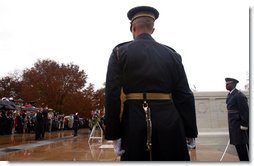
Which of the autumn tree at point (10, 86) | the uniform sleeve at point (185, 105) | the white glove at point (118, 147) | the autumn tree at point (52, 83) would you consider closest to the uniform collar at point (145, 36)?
the uniform sleeve at point (185, 105)

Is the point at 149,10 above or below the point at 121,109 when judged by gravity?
above

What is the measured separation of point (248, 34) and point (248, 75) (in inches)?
17.8

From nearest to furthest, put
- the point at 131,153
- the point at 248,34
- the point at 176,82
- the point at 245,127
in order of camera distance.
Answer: the point at 131,153
the point at 176,82
the point at 245,127
the point at 248,34

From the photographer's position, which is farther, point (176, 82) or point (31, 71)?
point (31, 71)

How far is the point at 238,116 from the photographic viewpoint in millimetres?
2938

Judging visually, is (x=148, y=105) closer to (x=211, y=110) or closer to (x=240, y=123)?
(x=240, y=123)

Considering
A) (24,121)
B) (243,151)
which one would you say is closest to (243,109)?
(243,151)

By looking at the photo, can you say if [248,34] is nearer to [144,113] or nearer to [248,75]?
[248,75]

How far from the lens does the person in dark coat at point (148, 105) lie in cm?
148

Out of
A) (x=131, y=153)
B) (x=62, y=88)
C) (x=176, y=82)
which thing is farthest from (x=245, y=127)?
(x=62, y=88)

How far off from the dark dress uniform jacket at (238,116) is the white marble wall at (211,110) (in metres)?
2.67

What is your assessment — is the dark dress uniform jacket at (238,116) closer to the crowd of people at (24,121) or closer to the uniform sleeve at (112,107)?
the uniform sleeve at (112,107)

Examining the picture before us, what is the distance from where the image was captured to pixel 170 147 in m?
1.49

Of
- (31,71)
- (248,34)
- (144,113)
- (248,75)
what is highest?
(31,71)
